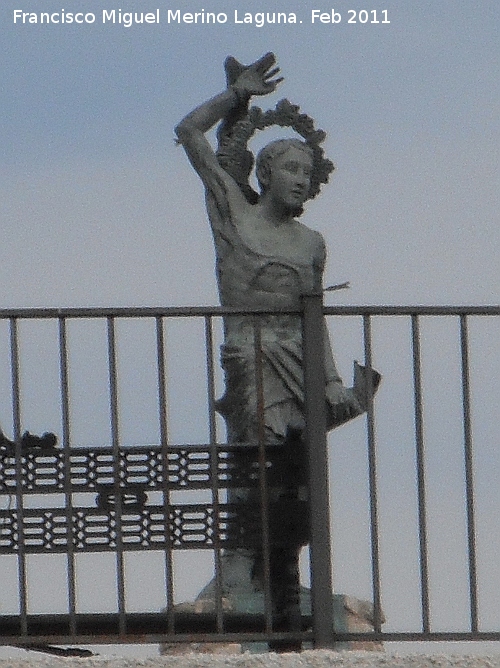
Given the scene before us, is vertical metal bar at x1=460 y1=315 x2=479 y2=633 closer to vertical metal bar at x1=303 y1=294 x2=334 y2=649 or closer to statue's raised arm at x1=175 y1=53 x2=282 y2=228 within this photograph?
vertical metal bar at x1=303 y1=294 x2=334 y2=649

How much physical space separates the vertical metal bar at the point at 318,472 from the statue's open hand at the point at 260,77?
415 centimetres

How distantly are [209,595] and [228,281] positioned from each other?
1.69 metres

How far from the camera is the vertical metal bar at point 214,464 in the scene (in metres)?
11.4

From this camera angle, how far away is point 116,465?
38.2ft

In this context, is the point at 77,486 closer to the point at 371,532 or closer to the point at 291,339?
the point at 371,532

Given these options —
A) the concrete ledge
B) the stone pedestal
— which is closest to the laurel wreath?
the stone pedestal

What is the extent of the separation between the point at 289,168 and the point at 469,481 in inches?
173

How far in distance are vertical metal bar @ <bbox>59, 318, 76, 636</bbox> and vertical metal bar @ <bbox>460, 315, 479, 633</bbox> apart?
1.46 m

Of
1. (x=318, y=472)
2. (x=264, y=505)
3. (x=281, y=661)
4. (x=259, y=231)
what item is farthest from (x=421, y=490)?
(x=259, y=231)

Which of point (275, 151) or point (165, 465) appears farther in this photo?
point (275, 151)

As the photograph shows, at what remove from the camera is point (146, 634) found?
460 inches

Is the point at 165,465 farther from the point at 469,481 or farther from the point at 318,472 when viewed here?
the point at 469,481

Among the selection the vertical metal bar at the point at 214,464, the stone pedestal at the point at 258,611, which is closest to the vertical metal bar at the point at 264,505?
the vertical metal bar at the point at 214,464

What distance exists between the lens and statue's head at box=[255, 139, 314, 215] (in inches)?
619
